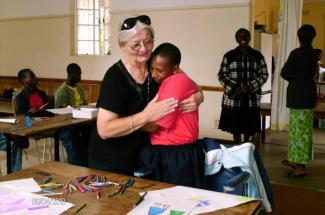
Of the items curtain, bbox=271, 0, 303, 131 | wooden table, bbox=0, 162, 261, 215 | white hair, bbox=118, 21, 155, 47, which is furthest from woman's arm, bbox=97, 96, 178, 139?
curtain, bbox=271, 0, 303, 131

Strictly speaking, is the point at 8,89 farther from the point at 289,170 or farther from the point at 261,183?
the point at 261,183

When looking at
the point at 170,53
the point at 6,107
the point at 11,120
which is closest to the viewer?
the point at 170,53

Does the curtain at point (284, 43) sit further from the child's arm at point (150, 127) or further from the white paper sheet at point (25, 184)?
the white paper sheet at point (25, 184)

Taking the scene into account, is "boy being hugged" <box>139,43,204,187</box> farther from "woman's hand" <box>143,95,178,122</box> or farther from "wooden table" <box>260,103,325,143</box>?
"wooden table" <box>260,103,325,143</box>

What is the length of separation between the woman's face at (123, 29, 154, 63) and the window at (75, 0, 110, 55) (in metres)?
5.18

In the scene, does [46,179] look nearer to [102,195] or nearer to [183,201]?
[102,195]

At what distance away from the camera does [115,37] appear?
634cm

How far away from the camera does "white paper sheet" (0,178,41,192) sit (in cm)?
142

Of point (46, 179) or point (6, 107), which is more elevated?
point (46, 179)

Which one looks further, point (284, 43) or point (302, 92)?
point (284, 43)

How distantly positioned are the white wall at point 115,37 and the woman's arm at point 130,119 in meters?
4.02

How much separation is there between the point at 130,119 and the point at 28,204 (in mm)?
505

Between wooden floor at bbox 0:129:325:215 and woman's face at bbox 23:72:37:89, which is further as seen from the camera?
woman's face at bbox 23:72:37:89

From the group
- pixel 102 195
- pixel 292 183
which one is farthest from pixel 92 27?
pixel 102 195
